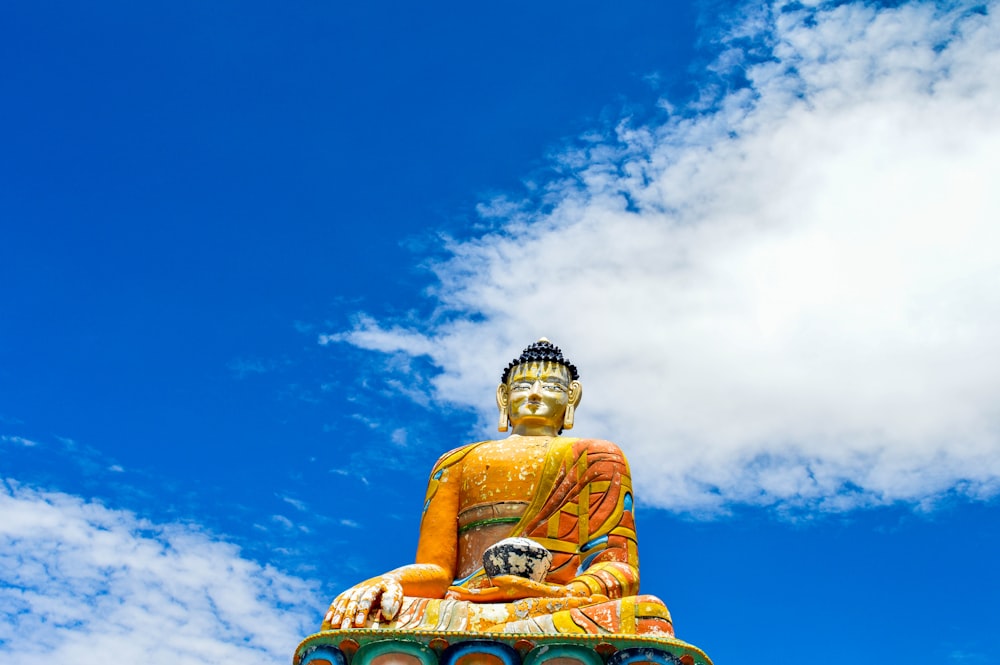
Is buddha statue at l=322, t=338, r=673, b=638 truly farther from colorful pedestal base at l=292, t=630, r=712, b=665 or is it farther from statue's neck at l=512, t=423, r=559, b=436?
colorful pedestal base at l=292, t=630, r=712, b=665

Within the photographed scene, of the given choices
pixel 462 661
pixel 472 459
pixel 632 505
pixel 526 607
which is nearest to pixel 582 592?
pixel 526 607

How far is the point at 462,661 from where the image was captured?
7.51 meters

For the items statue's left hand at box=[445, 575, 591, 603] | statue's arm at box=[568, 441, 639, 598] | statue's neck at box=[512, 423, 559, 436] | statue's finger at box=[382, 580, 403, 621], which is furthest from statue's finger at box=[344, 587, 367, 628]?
statue's neck at box=[512, 423, 559, 436]

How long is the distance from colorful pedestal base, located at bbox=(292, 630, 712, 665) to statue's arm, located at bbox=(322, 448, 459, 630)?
0.84 ft

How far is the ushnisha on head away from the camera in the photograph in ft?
35.2

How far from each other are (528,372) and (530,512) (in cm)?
177

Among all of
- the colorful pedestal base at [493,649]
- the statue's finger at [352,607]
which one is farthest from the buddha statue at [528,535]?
the colorful pedestal base at [493,649]

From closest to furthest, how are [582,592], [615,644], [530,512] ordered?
Result: [615,644]
[582,592]
[530,512]

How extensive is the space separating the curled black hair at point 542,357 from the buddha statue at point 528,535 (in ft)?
0.04

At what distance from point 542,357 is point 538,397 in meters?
0.49

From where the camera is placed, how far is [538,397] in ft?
35.2

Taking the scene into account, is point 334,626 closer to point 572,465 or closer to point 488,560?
point 488,560

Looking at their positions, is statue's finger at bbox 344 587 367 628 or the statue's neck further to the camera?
the statue's neck

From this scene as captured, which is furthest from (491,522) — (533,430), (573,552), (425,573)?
(533,430)
